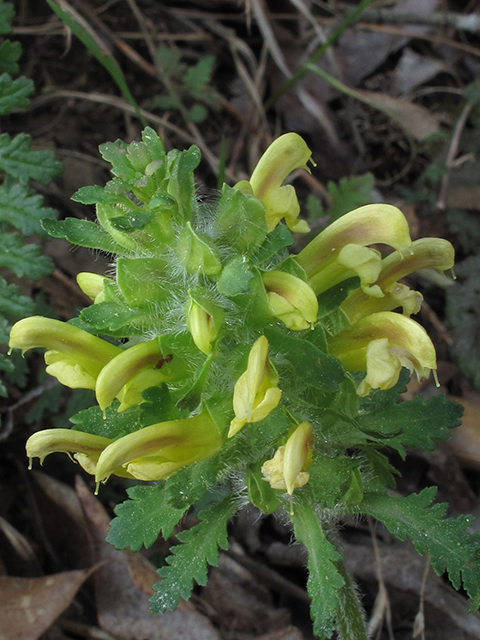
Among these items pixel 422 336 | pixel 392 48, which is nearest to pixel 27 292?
pixel 422 336

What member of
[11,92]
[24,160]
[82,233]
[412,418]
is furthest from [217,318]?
[11,92]

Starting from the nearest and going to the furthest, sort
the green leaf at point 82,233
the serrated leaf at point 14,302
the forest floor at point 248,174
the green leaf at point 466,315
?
the green leaf at point 82,233 < the serrated leaf at point 14,302 < the forest floor at point 248,174 < the green leaf at point 466,315

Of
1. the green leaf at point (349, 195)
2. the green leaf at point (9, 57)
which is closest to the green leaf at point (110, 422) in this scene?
the green leaf at point (9, 57)

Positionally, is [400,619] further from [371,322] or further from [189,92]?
[189,92]

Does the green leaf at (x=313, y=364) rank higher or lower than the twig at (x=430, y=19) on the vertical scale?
lower

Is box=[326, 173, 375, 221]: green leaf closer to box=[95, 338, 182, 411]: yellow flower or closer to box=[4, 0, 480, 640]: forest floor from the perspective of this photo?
box=[4, 0, 480, 640]: forest floor

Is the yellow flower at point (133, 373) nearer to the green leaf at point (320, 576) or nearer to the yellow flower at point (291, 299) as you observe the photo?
the yellow flower at point (291, 299)
